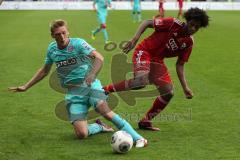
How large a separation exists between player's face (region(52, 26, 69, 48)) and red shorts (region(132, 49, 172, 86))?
3.75 ft

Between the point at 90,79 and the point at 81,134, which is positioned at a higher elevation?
the point at 90,79

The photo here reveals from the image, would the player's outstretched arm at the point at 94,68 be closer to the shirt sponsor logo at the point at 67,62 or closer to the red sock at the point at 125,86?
the shirt sponsor logo at the point at 67,62

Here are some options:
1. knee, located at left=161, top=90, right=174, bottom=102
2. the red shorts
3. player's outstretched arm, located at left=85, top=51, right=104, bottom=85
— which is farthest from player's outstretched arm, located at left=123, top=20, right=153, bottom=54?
knee, located at left=161, top=90, right=174, bottom=102

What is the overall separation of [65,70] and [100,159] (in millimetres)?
1572

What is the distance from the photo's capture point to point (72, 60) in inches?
297

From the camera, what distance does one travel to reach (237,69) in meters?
14.4

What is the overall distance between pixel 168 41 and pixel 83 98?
1424 millimetres

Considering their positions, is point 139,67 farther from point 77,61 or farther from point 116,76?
point 116,76

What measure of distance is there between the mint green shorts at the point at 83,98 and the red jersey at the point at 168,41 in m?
0.96

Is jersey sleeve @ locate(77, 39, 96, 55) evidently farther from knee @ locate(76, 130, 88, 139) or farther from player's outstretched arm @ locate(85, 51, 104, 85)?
knee @ locate(76, 130, 88, 139)

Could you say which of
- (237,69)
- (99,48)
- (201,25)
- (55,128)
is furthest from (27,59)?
(201,25)

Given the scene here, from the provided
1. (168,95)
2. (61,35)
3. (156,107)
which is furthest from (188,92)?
(61,35)

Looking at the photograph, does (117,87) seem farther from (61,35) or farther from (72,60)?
(61,35)

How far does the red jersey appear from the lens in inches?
310
